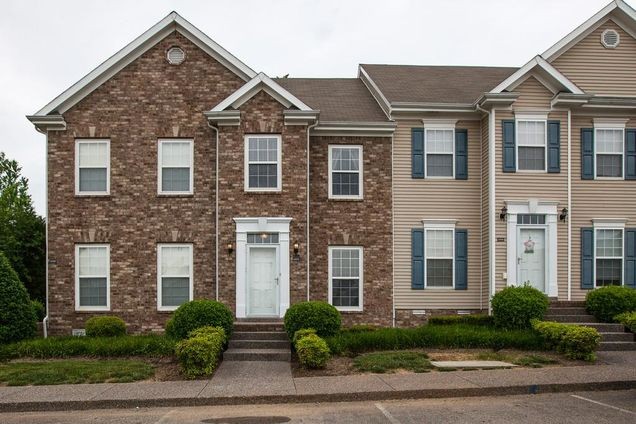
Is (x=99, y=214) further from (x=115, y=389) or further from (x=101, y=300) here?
(x=115, y=389)

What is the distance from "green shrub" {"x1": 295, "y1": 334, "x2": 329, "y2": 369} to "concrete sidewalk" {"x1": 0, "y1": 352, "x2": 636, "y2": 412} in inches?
20.3

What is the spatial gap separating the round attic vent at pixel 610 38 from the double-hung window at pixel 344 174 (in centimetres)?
815

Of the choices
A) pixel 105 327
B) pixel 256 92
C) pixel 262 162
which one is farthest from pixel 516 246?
pixel 105 327

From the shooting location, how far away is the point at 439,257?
20.5 m

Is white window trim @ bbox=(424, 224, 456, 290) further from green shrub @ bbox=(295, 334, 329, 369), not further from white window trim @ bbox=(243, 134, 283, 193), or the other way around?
green shrub @ bbox=(295, 334, 329, 369)

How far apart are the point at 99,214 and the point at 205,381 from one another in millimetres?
8109

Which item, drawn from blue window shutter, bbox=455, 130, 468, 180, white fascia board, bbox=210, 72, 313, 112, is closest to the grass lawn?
white fascia board, bbox=210, 72, 313, 112

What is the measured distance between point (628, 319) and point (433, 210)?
6257 millimetres

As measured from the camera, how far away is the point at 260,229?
62.0 feet

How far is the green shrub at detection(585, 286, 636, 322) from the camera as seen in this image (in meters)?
18.0

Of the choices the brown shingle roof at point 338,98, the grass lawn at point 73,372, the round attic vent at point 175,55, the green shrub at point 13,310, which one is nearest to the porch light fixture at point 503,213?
the brown shingle roof at point 338,98

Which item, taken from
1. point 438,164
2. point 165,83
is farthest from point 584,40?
point 165,83

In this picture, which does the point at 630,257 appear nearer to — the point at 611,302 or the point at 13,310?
the point at 611,302

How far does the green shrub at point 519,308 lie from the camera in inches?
682
